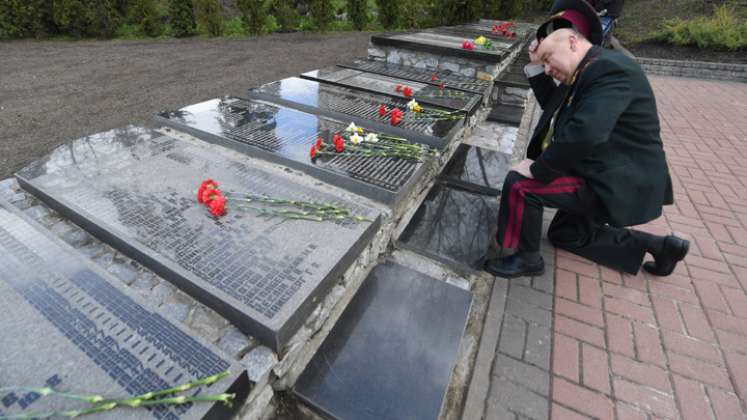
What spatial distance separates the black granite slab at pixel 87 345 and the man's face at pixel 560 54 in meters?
2.26

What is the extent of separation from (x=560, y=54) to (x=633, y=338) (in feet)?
5.48

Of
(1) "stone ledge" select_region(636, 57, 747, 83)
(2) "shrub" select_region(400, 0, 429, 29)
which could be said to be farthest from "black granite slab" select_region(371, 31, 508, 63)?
(2) "shrub" select_region(400, 0, 429, 29)

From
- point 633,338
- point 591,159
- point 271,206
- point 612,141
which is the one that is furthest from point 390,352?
point 612,141

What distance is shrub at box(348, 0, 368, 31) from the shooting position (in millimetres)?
12156

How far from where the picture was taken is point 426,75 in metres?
5.01

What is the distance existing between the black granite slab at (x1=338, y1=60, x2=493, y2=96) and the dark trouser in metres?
2.27

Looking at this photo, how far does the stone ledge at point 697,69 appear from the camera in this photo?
8.45 m

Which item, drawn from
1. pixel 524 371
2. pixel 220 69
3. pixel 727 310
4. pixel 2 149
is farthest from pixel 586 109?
pixel 220 69

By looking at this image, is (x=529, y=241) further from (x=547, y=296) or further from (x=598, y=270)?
(x=598, y=270)

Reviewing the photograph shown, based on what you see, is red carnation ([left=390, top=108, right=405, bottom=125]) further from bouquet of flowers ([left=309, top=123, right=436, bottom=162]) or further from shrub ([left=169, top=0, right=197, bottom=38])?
shrub ([left=169, top=0, right=197, bottom=38])

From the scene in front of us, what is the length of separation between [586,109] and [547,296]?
1.16m

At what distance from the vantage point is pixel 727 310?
89.8 inches

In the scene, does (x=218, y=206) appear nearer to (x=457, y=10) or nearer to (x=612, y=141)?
(x=612, y=141)

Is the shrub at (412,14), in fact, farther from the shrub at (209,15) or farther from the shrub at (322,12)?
the shrub at (209,15)
